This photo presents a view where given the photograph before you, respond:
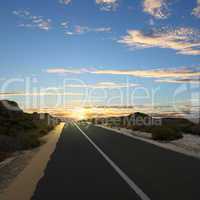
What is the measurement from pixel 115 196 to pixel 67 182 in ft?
8.63

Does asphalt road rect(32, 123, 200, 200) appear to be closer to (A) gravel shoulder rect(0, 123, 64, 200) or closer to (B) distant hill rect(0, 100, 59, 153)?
(A) gravel shoulder rect(0, 123, 64, 200)

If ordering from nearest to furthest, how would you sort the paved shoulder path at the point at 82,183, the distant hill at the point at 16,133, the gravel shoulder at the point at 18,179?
1. the paved shoulder path at the point at 82,183
2. the gravel shoulder at the point at 18,179
3. the distant hill at the point at 16,133

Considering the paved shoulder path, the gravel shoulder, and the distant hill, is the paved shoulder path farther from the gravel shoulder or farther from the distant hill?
the distant hill

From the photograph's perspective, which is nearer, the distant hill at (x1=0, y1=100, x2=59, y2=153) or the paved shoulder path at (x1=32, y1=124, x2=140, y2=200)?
the paved shoulder path at (x1=32, y1=124, x2=140, y2=200)

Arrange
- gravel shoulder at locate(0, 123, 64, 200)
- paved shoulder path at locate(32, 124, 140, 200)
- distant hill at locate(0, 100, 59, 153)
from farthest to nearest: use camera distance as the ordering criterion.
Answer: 1. distant hill at locate(0, 100, 59, 153)
2. gravel shoulder at locate(0, 123, 64, 200)
3. paved shoulder path at locate(32, 124, 140, 200)

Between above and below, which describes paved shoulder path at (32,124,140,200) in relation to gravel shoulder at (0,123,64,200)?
above

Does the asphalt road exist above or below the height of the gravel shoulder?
above

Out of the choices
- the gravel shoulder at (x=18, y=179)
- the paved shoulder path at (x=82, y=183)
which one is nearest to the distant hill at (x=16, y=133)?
the gravel shoulder at (x=18, y=179)

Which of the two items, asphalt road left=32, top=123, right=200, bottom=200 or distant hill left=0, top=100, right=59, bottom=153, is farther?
distant hill left=0, top=100, right=59, bottom=153

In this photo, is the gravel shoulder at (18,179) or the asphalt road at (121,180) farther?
the gravel shoulder at (18,179)

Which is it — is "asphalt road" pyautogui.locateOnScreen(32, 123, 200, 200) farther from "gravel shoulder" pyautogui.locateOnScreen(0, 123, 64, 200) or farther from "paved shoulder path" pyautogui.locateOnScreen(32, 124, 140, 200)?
"gravel shoulder" pyautogui.locateOnScreen(0, 123, 64, 200)

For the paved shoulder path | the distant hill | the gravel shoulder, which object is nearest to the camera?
the paved shoulder path

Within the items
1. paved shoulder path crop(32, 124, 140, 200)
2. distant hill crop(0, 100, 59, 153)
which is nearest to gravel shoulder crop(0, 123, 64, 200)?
paved shoulder path crop(32, 124, 140, 200)

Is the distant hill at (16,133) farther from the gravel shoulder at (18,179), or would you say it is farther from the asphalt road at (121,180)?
the asphalt road at (121,180)
